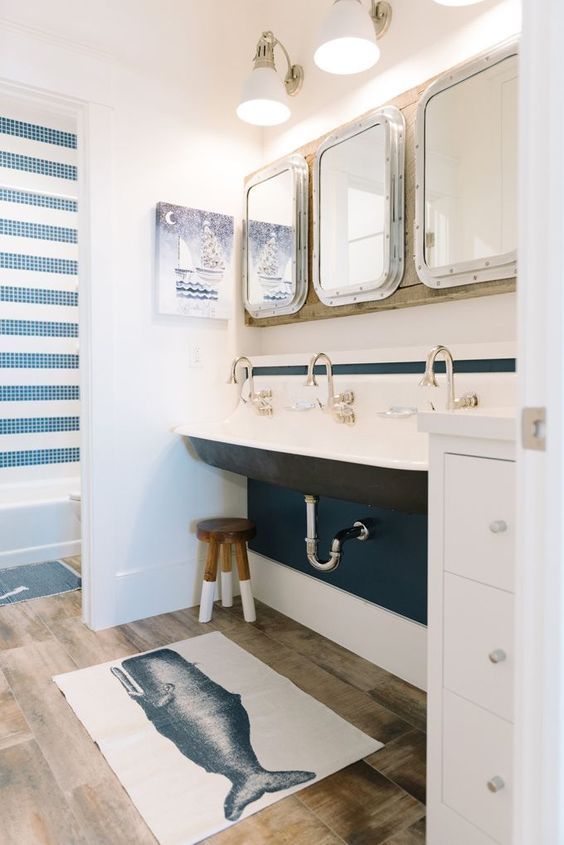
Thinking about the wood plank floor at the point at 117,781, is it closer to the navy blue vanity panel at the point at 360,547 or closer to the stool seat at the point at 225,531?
the navy blue vanity panel at the point at 360,547

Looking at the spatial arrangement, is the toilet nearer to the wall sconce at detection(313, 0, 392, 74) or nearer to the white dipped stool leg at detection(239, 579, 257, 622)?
the white dipped stool leg at detection(239, 579, 257, 622)

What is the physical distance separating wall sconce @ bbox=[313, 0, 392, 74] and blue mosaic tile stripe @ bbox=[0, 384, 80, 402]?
2.79 m

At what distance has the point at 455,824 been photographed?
1.18 m

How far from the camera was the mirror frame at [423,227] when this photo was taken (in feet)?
5.59

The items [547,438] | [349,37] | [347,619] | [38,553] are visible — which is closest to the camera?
[547,438]

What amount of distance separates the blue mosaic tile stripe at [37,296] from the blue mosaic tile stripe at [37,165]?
29.5 inches

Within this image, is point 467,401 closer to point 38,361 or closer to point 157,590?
point 157,590

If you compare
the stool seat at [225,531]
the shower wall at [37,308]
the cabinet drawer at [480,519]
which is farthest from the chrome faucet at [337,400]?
the shower wall at [37,308]

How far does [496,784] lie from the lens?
1.08 m

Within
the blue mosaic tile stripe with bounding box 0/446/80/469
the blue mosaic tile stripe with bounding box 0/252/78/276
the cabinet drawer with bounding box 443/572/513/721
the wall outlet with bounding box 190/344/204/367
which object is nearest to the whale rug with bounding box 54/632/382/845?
the cabinet drawer with bounding box 443/572/513/721

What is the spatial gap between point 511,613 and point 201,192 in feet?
7.31

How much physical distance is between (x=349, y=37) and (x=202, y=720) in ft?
6.96

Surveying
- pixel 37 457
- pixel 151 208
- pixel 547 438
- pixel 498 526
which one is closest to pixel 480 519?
pixel 498 526

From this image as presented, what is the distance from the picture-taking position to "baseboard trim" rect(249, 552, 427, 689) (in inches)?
79.3
